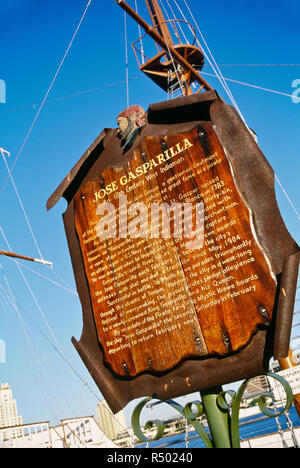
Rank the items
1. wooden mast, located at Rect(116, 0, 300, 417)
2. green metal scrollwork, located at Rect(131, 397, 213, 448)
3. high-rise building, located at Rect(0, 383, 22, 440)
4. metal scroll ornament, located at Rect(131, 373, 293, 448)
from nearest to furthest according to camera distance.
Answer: metal scroll ornament, located at Rect(131, 373, 293, 448)
green metal scrollwork, located at Rect(131, 397, 213, 448)
wooden mast, located at Rect(116, 0, 300, 417)
high-rise building, located at Rect(0, 383, 22, 440)

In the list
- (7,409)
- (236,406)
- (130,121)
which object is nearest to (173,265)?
(236,406)

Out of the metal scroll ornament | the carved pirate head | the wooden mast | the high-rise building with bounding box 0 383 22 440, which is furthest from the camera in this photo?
the high-rise building with bounding box 0 383 22 440

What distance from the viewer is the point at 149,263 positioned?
2.93 m

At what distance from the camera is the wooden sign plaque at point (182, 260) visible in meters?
2.35

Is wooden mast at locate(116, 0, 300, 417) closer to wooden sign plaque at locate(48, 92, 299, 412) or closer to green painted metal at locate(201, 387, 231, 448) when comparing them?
wooden sign plaque at locate(48, 92, 299, 412)

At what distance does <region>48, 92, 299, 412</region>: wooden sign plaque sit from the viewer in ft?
7.70

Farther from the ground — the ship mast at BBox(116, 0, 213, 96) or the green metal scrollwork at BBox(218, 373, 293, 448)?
the ship mast at BBox(116, 0, 213, 96)

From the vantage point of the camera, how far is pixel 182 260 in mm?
2729

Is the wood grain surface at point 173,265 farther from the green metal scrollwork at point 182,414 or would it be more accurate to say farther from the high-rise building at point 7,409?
the high-rise building at point 7,409

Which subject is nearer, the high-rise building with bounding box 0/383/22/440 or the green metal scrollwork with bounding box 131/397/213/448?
the green metal scrollwork with bounding box 131/397/213/448

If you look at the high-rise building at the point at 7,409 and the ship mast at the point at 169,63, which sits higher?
the high-rise building at the point at 7,409

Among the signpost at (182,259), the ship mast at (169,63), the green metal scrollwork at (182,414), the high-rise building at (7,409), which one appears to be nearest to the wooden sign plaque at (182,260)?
the signpost at (182,259)

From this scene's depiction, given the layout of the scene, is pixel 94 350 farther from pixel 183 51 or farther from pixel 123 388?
pixel 183 51

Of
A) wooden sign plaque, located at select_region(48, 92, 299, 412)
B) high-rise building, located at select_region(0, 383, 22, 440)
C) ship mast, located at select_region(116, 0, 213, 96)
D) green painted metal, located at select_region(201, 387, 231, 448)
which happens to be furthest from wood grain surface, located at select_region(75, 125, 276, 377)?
high-rise building, located at select_region(0, 383, 22, 440)
